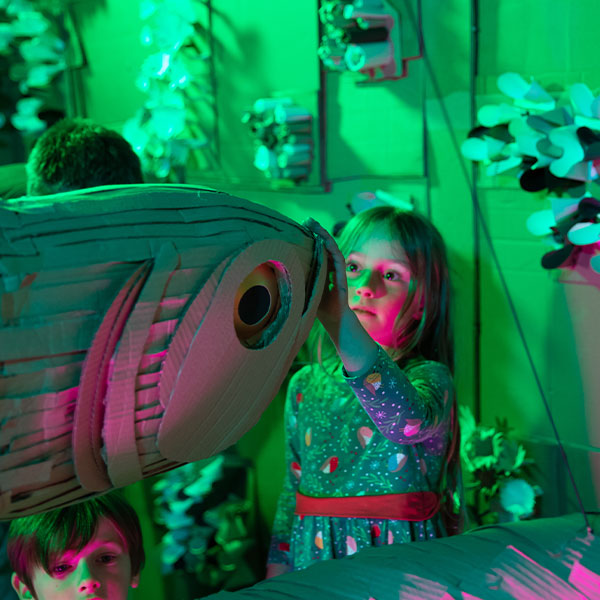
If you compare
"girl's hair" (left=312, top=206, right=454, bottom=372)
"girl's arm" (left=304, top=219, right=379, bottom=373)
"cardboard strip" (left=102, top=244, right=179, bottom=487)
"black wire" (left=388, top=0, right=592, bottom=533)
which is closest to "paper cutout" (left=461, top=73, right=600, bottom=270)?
"black wire" (left=388, top=0, right=592, bottom=533)

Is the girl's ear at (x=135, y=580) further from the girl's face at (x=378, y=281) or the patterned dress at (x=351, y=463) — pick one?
the girl's face at (x=378, y=281)

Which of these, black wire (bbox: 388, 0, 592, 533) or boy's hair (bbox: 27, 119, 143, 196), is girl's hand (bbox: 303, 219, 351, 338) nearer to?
boy's hair (bbox: 27, 119, 143, 196)

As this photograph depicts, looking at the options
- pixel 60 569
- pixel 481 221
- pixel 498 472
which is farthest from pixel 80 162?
pixel 498 472

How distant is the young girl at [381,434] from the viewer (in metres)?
1.08

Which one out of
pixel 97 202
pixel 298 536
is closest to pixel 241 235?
pixel 97 202

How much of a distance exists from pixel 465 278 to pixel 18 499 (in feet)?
4.31

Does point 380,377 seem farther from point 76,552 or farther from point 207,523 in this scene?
point 207,523

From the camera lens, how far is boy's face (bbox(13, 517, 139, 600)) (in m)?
0.92

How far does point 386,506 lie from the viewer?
1.09m

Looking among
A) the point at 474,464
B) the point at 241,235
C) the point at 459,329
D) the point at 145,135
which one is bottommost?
the point at 474,464

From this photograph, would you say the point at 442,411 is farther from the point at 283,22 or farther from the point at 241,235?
the point at 283,22

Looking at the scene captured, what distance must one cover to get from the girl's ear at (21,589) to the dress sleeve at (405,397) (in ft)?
1.73

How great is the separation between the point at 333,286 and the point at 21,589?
0.73 meters

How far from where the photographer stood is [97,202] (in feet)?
1.20
